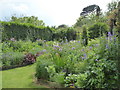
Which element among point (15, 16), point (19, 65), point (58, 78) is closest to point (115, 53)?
point (58, 78)

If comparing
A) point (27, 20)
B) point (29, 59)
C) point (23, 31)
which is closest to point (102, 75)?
point (29, 59)

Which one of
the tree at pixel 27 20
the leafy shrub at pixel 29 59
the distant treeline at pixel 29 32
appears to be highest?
the tree at pixel 27 20

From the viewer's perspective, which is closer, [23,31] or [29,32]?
[23,31]

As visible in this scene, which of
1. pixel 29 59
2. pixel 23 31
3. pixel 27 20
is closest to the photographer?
pixel 29 59

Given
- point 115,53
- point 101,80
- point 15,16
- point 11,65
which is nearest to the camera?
point 101,80

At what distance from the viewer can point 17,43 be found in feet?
27.5

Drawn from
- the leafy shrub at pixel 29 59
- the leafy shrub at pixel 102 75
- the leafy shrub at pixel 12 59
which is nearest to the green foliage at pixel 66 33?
the leafy shrub at pixel 29 59

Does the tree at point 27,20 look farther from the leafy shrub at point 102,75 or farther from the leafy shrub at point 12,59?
the leafy shrub at point 102,75

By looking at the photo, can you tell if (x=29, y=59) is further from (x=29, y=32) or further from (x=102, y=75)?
(x=29, y=32)

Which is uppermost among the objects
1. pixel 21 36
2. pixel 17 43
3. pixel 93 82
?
pixel 21 36

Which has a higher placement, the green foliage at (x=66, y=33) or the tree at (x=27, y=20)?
the tree at (x=27, y=20)

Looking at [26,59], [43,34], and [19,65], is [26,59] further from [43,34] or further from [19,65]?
[43,34]

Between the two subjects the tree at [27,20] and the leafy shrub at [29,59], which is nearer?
the leafy shrub at [29,59]

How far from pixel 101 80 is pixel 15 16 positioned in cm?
2167
